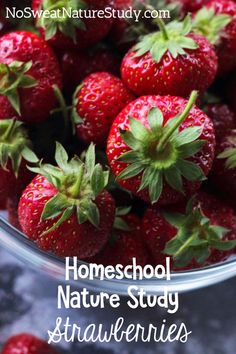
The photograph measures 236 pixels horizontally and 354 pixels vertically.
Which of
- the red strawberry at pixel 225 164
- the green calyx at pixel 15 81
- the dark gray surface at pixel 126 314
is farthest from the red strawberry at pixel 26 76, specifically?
the dark gray surface at pixel 126 314

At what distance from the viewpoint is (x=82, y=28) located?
711 mm

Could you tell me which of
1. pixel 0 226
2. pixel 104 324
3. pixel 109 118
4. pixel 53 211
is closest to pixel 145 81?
pixel 109 118

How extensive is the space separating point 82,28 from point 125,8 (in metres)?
0.08

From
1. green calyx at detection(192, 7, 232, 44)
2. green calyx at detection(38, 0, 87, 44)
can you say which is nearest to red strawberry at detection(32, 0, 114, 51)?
green calyx at detection(38, 0, 87, 44)

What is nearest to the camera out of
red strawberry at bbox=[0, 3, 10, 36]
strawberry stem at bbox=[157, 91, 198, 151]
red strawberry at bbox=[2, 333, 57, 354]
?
strawberry stem at bbox=[157, 91, 198, 151]

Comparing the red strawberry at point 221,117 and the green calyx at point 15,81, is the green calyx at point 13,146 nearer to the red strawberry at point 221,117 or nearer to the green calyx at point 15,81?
the green calyx at point 15,81

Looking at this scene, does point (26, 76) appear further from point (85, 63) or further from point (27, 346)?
point (27, 346)

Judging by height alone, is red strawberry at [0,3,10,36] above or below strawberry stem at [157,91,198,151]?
above

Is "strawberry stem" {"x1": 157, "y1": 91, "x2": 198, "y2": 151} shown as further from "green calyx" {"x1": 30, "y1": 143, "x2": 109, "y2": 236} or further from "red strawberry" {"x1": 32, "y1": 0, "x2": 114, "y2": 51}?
"red strawberry" {"x1": 32, "y1": 0, "x2": 114, "y2": 51}

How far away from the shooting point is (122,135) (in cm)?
60

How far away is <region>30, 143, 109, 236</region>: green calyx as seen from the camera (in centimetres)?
62

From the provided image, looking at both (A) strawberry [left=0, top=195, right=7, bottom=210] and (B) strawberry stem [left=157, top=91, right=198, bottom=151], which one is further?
(A) strawberry [left=0, top=195, right=7, bottom=210]

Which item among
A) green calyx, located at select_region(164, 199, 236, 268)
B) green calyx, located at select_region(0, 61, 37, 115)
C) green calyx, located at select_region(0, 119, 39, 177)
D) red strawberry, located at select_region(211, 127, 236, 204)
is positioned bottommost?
green calyx, located at select_region(164, 199, 236, 268)

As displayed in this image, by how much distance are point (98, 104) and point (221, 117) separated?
162 millimetres
